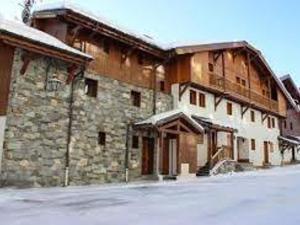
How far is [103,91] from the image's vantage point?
18.1 m

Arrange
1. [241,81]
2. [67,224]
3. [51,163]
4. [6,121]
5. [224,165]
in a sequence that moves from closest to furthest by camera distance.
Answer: [67,224], [6,121], [51,163], [224,165], [241,81]

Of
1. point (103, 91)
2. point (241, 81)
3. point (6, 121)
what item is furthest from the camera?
point (241, 81)

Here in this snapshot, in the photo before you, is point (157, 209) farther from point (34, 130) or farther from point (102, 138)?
point (102, 138)

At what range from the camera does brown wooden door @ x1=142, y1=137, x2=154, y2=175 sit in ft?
65.7

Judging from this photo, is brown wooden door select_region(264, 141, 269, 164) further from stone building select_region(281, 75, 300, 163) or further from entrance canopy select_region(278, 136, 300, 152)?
stone building select_region(281, 75, 300, 163)

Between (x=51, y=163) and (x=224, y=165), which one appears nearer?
(x=51, y=163)

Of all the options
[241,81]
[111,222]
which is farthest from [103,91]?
[241,81]

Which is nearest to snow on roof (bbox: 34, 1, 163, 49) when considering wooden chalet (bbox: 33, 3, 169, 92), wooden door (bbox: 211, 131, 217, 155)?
wooden chalet (bbox: 33, 3, 169, 92)

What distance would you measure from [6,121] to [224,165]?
1338 centimetres

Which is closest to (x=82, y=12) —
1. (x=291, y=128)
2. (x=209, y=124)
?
(x=209, y=124)

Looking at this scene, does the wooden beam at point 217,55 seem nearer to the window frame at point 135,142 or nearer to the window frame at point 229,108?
the window frame at point 229,108

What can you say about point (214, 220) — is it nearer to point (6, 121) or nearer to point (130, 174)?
point (6, 121)

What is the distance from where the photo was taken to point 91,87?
17.9 metres

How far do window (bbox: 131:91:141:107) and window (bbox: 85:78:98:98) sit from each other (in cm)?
253
